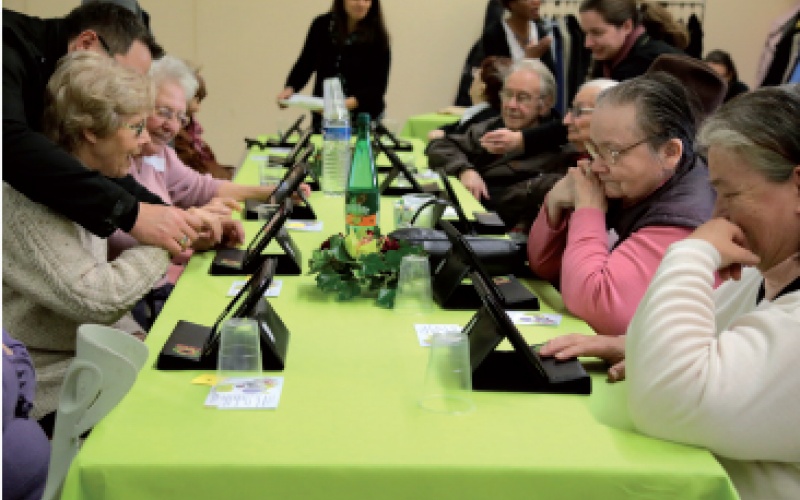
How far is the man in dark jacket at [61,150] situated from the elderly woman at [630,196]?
97cm

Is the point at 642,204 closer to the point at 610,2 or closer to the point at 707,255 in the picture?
the point at 707,255

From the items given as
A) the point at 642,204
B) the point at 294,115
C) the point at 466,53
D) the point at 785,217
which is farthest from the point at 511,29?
the point at 785,217

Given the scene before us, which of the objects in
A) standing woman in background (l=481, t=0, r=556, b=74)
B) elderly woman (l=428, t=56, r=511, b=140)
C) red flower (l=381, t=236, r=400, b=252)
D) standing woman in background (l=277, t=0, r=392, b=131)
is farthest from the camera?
standing woman in background (l=481, t=0, r=556, b=74)

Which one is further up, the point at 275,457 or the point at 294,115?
the point at 275,457

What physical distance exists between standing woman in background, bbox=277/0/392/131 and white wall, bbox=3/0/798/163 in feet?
6.00

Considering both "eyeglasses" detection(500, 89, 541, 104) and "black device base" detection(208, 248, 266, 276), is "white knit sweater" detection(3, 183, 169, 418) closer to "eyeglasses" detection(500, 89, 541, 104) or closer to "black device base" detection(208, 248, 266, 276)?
"black device base" detection(208, 248, 266, 276)

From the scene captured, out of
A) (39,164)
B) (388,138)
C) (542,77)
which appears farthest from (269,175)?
(39,164)

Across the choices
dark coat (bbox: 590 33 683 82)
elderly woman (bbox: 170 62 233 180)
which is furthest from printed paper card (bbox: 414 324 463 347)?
elderly woman (bbox: 170 62 233 180)

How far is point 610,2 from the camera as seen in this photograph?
14.1 feet

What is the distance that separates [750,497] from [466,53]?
273 inches

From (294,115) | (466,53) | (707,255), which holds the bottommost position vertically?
(294,115)

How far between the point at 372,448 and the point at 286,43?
6.92 meters

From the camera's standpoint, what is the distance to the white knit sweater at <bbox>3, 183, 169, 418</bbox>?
204 centimetres

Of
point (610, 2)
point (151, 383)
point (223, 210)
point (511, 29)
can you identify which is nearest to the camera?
point (151, 383)
